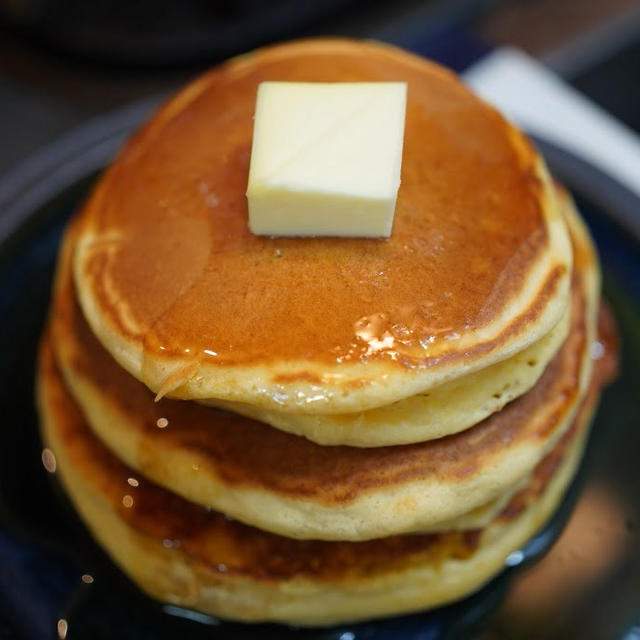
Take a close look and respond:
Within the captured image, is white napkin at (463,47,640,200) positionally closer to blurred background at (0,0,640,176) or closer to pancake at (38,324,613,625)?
blurred background at (0,0,640,176)

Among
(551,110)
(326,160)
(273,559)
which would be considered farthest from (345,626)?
(551,110)

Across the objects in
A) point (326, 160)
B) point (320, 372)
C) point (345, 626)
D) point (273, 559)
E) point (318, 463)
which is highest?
point (326, 160)

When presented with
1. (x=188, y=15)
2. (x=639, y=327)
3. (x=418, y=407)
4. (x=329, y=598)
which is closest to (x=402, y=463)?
(x=418, y=407)

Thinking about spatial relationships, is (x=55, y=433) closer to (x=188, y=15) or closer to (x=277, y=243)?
(x=277, y=243)

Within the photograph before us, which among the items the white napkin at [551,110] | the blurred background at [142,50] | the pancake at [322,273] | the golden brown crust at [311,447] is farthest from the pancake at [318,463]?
the blurred background at [142,50]

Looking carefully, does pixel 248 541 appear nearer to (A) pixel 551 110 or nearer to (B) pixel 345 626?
(B) pixel 345 626

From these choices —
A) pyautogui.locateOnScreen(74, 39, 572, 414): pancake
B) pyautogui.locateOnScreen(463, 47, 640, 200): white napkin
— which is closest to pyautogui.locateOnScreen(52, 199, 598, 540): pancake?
pyautogui.locateOnScreen(74, 39, 572, 414): pancake
